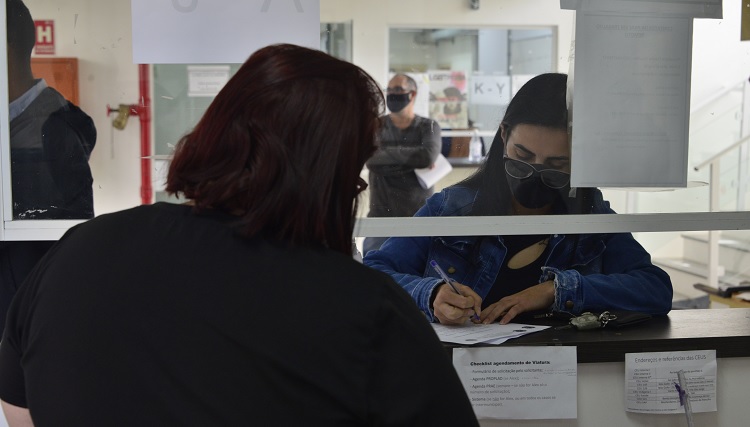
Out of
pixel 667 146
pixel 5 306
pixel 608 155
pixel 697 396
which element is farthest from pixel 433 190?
pixel 5 306

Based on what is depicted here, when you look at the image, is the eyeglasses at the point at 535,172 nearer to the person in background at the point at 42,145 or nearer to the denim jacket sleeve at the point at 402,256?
the denim jacket sleeve at the point at 402,256

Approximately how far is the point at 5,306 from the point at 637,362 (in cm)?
141

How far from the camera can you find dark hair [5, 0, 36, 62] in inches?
70.3

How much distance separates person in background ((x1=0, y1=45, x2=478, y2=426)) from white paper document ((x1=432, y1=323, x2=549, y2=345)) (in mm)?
687

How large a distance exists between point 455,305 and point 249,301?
88cm

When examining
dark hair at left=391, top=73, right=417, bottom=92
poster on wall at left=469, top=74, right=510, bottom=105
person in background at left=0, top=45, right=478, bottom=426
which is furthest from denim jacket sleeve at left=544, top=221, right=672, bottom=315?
person in background at left=0, top=45, right=478, bottom=426

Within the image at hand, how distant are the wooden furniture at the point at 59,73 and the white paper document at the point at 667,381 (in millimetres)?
1292

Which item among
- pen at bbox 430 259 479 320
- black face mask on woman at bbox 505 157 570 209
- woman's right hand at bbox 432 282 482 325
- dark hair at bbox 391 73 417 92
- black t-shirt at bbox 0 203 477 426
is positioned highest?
dark hair at bbox 391 73 417 92

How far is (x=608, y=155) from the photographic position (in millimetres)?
1833

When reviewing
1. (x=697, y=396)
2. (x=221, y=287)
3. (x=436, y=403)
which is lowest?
(x=697, y=396)

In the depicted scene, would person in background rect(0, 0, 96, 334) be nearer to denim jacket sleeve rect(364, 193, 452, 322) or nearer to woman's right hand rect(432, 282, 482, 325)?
denim jacket sleeve rect(364, 193, 452, 322)

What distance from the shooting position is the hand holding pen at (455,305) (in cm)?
170

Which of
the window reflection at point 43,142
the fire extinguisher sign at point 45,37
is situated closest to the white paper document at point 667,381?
the window reflection at point 43,142

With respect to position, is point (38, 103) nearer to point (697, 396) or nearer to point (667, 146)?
point (667, 146)
